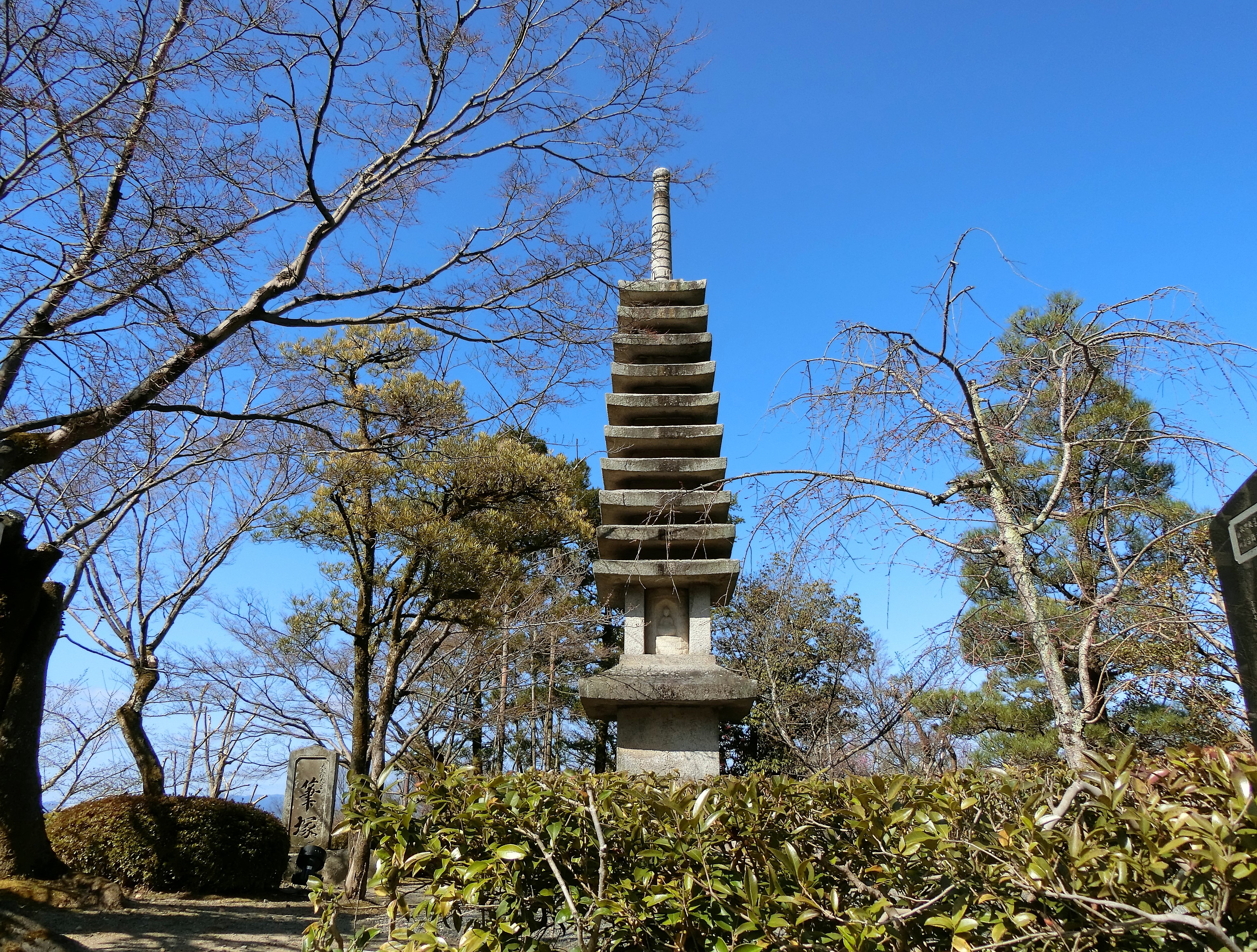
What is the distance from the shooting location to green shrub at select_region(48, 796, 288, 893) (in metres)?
10.4

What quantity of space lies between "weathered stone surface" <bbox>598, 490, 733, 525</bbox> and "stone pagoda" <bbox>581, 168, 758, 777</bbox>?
0.01 metres

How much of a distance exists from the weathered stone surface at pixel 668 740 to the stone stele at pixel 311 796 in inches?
451

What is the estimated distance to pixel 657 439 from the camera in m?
6.89

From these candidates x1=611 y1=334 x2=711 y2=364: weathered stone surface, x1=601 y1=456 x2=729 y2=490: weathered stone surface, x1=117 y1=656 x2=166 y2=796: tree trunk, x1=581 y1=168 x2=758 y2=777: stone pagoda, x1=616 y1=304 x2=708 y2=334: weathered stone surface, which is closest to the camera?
x1=581 y1=168 x2=758 y2=777: stone pagoda

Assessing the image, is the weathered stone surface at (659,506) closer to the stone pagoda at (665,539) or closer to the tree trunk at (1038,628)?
the stone pagoda at (665,539)

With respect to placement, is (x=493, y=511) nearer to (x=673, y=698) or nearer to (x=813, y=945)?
(x=673, y=698)

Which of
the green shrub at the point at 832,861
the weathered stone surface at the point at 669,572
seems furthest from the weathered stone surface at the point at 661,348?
the green shrub at the point at 832,861

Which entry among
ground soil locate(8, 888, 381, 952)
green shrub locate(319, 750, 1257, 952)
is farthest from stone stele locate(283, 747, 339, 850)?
green shrub locate(319, 750, 1257, 952)

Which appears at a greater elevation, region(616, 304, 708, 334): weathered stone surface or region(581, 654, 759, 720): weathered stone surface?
region(616, 304, 708, 334): weathered stone surface

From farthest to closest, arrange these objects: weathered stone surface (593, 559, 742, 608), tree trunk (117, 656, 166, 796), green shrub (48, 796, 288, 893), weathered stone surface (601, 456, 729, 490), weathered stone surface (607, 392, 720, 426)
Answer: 1. tree trunk (117, 656, 166, 796)
2. green shrub (48, 796, 288, 893)
3. weathered stone surface (607, 392, 720, 426)
4. weathered stone surface (601, 456, 729, 490)
5. weathered stone surface (593, 559, 742, 608)

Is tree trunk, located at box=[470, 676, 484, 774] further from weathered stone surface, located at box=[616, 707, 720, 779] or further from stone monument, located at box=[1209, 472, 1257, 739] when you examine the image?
stone monument, located at box=[1209, 472, 1257, 739]

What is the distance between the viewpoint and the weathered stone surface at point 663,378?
7184 mm

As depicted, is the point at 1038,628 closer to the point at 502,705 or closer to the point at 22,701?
the point at 22,701

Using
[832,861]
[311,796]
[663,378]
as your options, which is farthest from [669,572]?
[311,796]
